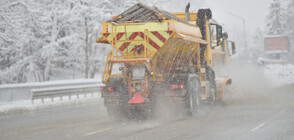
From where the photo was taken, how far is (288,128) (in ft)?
27.8

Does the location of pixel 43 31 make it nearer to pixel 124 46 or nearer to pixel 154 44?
pixel 124 46

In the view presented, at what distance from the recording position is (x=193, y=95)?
11008 mm

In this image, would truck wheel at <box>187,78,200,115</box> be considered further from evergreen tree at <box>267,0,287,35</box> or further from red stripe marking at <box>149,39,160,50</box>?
evergreen tree at <box>267,0,287,35</box>

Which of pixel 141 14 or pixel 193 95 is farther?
pixel 193 95

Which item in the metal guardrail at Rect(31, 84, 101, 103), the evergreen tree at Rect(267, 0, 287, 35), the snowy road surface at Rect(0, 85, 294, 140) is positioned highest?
the evergreen tree at Rect(267, 0, 287, 35)

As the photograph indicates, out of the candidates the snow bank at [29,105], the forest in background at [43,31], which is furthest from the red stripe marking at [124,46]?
the forest in background at [43,31]

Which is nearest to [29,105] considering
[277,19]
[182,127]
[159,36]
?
[159,36]

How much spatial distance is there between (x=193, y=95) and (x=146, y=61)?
7.05 feet

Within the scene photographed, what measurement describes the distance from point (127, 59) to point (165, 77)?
4.92 ft

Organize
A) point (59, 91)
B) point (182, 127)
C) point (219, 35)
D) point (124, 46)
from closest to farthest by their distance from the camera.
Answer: point (182, 127) < point (124, 46) < point (219, 35) < point (59, 91)

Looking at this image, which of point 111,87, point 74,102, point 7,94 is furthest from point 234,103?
point 7,94

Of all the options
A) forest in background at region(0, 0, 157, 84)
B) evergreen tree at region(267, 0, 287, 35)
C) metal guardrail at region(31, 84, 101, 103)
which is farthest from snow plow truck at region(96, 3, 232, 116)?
evergreen tree at region(267, 0, 287, 35)

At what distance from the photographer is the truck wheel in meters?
10.6

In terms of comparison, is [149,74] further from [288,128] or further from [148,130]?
[288,128]
